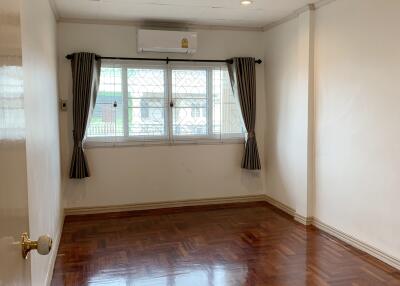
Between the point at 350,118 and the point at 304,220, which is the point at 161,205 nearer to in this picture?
the point at 304,220

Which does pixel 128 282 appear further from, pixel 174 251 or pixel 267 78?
pixel 267 78

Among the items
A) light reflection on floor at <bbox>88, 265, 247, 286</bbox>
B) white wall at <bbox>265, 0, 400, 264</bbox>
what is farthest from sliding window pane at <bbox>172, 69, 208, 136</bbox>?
light reflection on floor at <bbox>88, 265, 247, 286</bbox>

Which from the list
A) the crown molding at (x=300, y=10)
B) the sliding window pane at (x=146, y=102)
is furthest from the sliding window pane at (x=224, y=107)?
the crown molding at (x=300, y=10)

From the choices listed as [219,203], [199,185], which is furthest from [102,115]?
[219,203]

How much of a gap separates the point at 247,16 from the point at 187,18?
0.72 m

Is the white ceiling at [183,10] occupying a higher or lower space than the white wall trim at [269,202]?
higher

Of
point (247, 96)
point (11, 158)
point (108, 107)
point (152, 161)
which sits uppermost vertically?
point (247, 96)

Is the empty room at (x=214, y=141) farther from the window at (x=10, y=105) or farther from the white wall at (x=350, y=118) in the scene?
the window at (x=10, y=105)

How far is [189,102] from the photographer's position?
16.8 feet

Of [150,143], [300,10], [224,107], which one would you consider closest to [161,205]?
[150,143]

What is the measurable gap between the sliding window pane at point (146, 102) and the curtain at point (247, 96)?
0.95 meters

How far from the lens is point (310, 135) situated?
431cm

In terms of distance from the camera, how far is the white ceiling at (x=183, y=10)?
4.02 metres

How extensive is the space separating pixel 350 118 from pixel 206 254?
186 cm
